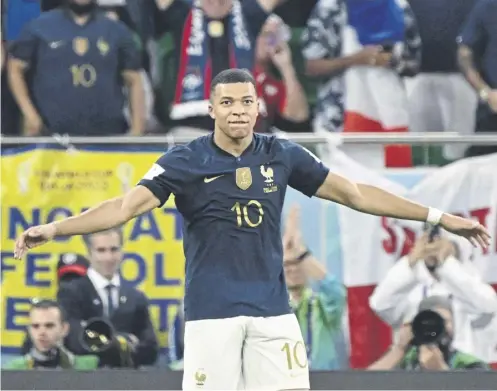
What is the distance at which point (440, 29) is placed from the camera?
9406 mm

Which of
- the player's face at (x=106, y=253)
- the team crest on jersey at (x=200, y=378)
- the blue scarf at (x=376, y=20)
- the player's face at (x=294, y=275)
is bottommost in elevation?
the team crest on jersey at (x=200, y=378)

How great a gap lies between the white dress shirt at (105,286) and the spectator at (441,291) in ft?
6.07

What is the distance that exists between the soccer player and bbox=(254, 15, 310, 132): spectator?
3.59m

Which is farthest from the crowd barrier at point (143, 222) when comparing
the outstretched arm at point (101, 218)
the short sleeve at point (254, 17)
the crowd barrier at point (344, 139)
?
the outstretched arm at point (101, 218)

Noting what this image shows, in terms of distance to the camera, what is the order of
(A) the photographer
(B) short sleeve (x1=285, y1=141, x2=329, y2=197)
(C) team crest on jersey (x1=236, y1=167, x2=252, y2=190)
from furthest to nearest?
1. (A) the photographer
2. (B) short sleeve (x1=285, y1=141, x2=329, y2=197)
3. (C) team crest on jersey (x1=236, y1=167, x2=252, y2=190)

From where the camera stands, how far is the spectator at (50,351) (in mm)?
9047

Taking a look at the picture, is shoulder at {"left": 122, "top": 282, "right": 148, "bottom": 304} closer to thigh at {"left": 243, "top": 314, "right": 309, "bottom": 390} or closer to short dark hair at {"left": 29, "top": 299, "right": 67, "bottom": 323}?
short dark hair at {"left": 29, "top": 299, "right": 67, "bottom": 323}

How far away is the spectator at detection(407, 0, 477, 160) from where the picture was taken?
30.7ft

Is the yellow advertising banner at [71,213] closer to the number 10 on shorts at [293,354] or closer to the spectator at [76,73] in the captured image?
the spectator at [76,73]

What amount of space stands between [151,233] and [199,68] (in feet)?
4.21

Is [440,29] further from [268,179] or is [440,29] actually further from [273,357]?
[273,357]

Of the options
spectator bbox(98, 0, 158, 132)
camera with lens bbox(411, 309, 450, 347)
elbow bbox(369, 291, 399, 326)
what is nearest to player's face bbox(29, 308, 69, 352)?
spectator bbox(98, 0, 158, 132)

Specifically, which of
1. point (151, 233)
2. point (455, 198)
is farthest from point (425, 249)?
point (151, 233)

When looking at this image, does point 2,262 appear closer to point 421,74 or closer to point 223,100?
point 421,74
